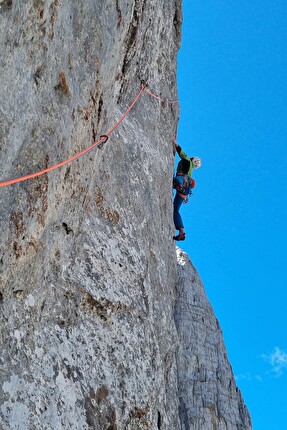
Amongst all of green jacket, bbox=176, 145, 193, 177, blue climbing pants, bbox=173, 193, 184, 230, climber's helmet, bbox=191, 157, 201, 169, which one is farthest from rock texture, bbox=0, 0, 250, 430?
climber's helmet, bbox=191, 157, 201, 169

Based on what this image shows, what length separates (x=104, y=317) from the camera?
8820 millimetres

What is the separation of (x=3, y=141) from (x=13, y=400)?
8.53 ft

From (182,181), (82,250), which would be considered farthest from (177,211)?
(82,250)

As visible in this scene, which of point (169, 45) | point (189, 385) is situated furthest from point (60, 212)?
point (169, 45)

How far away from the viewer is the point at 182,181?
15820 mm

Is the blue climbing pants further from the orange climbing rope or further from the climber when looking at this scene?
the orange climbing rope

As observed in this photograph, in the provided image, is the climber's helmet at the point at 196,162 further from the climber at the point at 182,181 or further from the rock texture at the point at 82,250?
the rock texture at the point at 82,250

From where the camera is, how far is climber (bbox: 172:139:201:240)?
50.6 ft

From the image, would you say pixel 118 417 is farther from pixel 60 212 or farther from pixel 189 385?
pixel 189 385

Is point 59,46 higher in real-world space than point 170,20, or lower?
lower

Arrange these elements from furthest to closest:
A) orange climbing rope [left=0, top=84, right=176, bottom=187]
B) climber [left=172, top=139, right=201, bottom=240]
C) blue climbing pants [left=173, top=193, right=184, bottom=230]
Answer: climber [left=172, top=139, right=201, bottom=240] < blue climbing pants [left=173, top=193, right=184, bottom=230] < orange climbing rope [left=0, top=84, right=176, bottom=187]

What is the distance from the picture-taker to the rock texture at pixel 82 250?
20.8ft

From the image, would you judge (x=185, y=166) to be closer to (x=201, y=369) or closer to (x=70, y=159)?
(x=201, y=369)

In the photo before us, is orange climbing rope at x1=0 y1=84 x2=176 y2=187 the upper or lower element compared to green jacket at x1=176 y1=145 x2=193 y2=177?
lower
